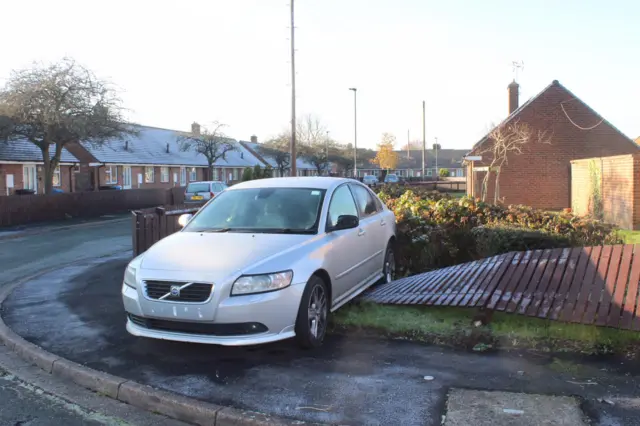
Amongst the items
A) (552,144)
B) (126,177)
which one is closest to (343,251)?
(552,144)

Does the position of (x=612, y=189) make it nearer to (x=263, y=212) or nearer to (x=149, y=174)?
(x=263, y=212)

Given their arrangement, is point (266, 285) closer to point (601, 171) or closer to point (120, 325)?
point (120, 325)

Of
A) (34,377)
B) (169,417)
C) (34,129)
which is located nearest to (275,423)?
(169,417)

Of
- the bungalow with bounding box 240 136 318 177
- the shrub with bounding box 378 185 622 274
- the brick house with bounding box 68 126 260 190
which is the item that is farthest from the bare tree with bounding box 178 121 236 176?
the shrub with bounding box 378 185 622 274

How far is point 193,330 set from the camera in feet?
15.9

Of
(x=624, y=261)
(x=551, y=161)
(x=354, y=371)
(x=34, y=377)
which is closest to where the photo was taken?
(x=354, y=371)

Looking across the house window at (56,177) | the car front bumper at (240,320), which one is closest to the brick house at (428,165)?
the house window at (56,177)

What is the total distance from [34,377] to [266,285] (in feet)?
7.41

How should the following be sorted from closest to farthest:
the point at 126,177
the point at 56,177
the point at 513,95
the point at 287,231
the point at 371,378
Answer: the point at 371,378
the point at 287,231
the point at 513,95
the point at 56,177
the point at 126,177

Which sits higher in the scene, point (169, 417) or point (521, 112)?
point (521, 112)

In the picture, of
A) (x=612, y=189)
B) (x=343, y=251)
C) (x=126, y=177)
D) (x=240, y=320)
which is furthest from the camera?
(x=126, y=177)

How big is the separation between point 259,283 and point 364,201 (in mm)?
2888

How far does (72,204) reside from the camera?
2477 cm

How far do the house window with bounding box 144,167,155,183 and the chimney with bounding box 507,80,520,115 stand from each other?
97.9 feet
